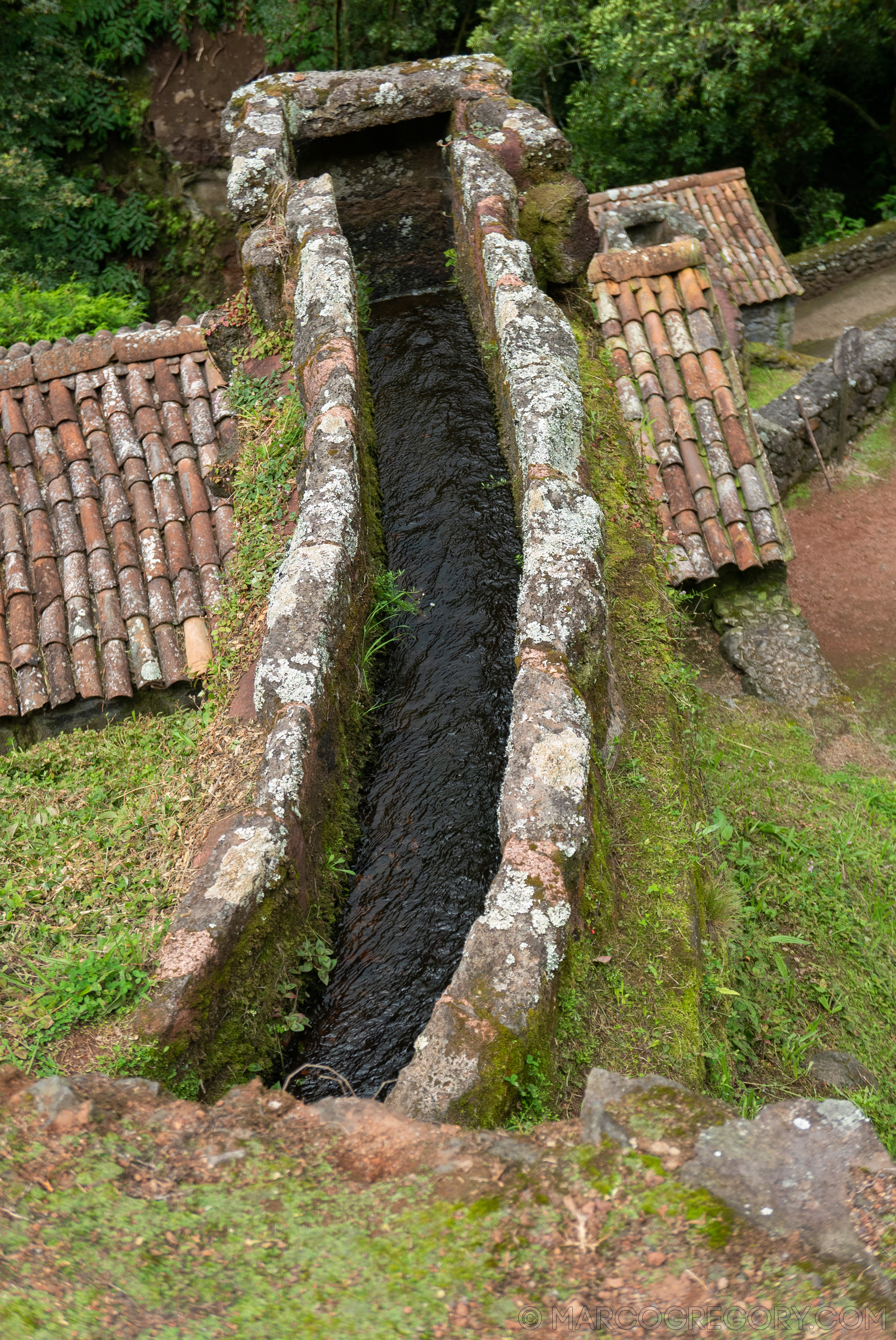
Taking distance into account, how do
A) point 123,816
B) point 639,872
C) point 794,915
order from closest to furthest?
point 639,872, point 123,816, point 794,915

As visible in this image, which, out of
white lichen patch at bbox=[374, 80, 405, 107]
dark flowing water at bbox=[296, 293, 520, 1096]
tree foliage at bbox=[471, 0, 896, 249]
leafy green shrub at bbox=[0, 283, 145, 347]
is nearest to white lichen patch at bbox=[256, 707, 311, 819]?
dark flowing water at bbox=[296, 293, 520, 1096]

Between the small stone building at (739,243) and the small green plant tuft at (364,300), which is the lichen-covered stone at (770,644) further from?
the small stone building at (739,243)

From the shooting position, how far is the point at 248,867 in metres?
3.13

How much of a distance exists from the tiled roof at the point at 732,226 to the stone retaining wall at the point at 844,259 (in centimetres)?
139

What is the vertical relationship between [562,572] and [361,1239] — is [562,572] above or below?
above

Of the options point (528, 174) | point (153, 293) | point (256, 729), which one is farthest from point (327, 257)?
point (153, 293)

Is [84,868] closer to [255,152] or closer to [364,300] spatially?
[364,300]

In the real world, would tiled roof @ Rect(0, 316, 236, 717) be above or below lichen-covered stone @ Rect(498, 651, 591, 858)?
above

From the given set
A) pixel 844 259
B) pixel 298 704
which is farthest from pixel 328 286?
pixel 844 259

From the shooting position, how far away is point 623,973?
3203 mm

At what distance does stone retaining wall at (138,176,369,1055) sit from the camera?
2.97 metres

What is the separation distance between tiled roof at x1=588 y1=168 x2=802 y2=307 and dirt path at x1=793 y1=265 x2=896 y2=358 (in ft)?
4.39

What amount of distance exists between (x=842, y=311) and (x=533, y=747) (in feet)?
52.7

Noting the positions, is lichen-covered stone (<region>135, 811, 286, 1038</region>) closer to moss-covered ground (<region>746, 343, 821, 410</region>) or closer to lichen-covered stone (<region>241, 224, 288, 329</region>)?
lichen-covered stone (<region>241, 224, 288, 329</region>)
